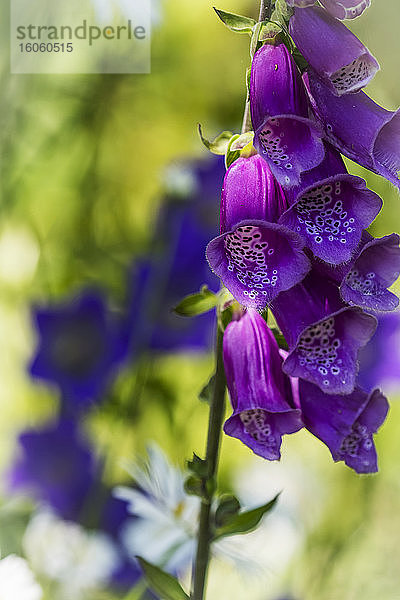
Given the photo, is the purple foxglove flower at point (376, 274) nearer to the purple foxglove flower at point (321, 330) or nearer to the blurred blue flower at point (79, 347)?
the purple foxglove flower at point (321, 330)

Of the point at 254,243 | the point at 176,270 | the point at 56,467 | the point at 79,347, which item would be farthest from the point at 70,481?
the point at 254,243

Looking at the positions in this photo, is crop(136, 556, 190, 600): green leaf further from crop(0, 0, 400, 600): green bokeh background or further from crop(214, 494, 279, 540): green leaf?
crop(0, 0, 400, 600): green bokeh background

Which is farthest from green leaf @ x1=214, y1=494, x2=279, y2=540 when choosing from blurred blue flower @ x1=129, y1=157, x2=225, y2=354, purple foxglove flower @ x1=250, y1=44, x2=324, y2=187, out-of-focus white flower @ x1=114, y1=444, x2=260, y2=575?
blurred blue flower @ x1=129, y1=157, x2=225, y2=354

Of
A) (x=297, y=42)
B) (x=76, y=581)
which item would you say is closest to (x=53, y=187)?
(x=76, y=581)

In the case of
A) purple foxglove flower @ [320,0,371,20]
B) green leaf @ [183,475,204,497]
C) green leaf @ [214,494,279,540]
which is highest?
purple foxglove flower @ [320,0,371,20]

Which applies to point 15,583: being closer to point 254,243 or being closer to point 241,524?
point 241,524

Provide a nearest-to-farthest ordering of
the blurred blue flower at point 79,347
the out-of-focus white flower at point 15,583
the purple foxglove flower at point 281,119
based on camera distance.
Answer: the purple foxglove flower at point 281,119
the out-of-focus white flower at point 15,583
the blurred blue flower at point 79,347

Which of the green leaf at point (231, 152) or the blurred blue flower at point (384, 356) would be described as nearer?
the green leaf at point (231, 152)

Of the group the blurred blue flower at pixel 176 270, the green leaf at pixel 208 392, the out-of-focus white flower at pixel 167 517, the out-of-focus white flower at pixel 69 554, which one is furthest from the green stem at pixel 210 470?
the blurred blue flower at pixel 176 270
